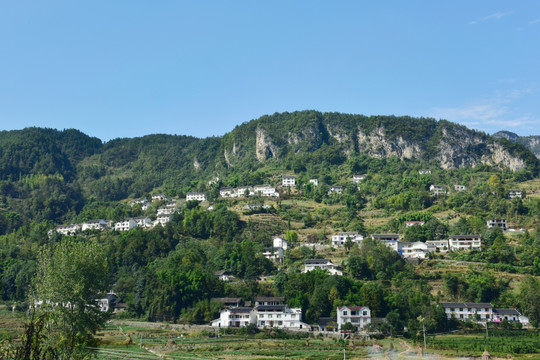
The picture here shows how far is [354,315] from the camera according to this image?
5019cm

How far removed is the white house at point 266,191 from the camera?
10399 centimetres

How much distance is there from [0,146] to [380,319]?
13908 cm

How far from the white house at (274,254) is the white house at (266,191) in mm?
30849

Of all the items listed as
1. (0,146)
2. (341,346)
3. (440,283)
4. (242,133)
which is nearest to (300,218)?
(440,283)

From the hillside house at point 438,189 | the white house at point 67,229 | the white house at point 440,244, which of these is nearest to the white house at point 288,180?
the hillside house at point 438,189

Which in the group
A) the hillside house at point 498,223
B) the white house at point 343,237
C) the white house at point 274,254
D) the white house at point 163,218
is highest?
the white house at point 163,218

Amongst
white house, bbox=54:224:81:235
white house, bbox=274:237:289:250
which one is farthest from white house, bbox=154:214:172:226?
white house, bbox=274:237:289:250

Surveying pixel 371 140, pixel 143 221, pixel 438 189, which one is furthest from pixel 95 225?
pixel 371 140

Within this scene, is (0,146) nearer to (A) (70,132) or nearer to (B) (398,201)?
(A) (70,132)

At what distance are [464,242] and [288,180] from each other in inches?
1906

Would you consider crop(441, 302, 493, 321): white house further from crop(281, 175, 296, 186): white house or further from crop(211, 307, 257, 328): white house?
crop(281, 175, 296, 186): white house

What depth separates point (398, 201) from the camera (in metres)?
88.1

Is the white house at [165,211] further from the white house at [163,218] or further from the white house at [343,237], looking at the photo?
the white house at [343,237]

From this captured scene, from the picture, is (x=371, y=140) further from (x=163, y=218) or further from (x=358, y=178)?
(x=163, y=218)
